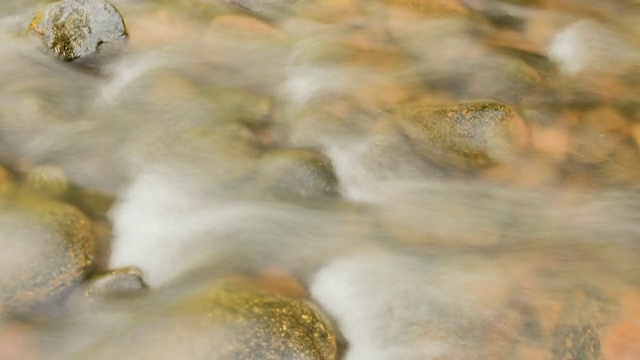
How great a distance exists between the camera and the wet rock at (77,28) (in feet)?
20.9

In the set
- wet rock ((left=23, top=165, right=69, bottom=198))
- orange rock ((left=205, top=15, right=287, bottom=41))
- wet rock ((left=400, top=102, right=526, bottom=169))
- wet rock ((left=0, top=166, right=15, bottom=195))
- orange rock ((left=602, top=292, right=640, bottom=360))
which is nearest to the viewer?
orange rock ((left=602, top=292, right=640, bottom=360))

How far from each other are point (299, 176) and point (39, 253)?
6.37 ft

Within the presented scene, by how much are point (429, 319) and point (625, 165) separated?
2.79 metres

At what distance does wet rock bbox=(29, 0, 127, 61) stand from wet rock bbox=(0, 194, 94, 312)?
2.89 m

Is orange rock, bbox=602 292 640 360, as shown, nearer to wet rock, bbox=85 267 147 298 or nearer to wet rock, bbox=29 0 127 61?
wet rock, bbox=85 267 147 298

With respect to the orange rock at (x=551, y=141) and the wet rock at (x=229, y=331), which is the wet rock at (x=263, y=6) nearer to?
the orange rock at (x=551, y=141)

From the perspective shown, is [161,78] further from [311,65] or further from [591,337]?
[591,337]

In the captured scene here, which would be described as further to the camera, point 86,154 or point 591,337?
point 86,154

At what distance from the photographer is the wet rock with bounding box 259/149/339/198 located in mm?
4855

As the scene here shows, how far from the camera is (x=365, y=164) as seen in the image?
5324 mm

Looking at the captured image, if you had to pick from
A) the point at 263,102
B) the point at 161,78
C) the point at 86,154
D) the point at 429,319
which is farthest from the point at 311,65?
the point at 429,319

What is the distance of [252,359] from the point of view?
3094 mm

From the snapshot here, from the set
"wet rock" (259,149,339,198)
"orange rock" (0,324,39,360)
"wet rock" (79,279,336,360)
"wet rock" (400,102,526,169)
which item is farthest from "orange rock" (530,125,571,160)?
"orange rock" (0,324,39,360)

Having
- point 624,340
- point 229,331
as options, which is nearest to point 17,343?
point 229,331
